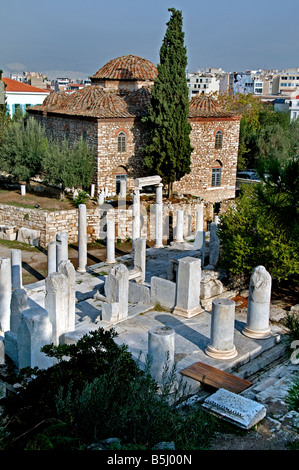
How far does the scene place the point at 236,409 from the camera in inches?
285

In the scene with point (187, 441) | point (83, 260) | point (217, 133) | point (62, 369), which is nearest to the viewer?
point (187, 441)

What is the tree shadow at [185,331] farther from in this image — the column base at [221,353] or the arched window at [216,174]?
the arched window at [216,174]

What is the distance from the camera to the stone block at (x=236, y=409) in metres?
7.06

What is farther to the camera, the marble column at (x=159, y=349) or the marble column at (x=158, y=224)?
the marble column at (x=158, y=224)

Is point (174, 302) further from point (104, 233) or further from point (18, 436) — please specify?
point (104, 233)

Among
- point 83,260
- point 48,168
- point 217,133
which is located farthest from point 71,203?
point 217,133

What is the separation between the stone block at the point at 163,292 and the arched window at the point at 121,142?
15.4 metres

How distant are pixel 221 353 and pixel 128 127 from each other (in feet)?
62.7

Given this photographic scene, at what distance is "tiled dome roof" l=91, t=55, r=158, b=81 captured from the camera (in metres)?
31.6

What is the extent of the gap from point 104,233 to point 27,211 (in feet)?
10.9

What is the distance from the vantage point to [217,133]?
30.5 meters

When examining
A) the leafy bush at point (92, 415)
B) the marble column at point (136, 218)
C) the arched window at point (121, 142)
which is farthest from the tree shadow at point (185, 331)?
the arched window at point (121, 142)

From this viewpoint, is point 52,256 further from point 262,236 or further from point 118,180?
point 118,180
